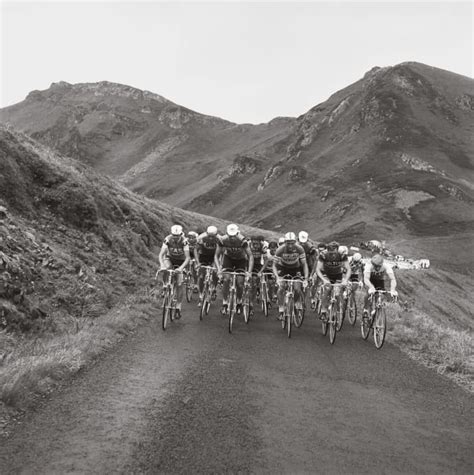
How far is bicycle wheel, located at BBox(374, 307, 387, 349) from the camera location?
1288 cm

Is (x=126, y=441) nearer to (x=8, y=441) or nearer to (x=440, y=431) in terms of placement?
(x=8, y=441)

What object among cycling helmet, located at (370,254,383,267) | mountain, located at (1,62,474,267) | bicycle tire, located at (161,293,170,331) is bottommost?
bicycle tire, located at (161,293,170,331)

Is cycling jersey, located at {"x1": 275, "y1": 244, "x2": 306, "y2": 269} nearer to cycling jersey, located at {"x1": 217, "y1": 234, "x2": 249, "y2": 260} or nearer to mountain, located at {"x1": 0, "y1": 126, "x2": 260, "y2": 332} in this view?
cycling jersey, located at {"x1": 217, "y1": 234, "x2": 249, "y2": 260}

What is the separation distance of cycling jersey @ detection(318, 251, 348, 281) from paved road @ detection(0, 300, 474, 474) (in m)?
3.58

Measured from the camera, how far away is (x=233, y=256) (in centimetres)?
1501

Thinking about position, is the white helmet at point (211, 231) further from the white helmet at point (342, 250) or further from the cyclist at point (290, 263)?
the white helmet at point (342, 250)

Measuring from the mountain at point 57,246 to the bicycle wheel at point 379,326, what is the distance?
767cm

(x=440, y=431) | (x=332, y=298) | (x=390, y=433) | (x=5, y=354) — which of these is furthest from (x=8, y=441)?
(x=332, y=298)

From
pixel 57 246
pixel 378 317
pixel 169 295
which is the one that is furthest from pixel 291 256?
pixel 57 246

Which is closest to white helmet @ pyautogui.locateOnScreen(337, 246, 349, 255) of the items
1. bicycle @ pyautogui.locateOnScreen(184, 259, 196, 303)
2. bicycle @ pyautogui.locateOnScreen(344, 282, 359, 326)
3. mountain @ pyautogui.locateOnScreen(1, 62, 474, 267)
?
bicycle @ pyautogui.locateOnScreen(344, 282, 359, 326)

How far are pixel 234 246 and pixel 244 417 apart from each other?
787 centimetres

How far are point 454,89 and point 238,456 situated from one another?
684 feet

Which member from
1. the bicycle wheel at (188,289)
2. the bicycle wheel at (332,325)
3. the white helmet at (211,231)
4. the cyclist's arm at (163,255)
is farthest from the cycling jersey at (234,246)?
the bicycle wheel at (188,289)

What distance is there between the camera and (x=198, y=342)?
40.6ft
